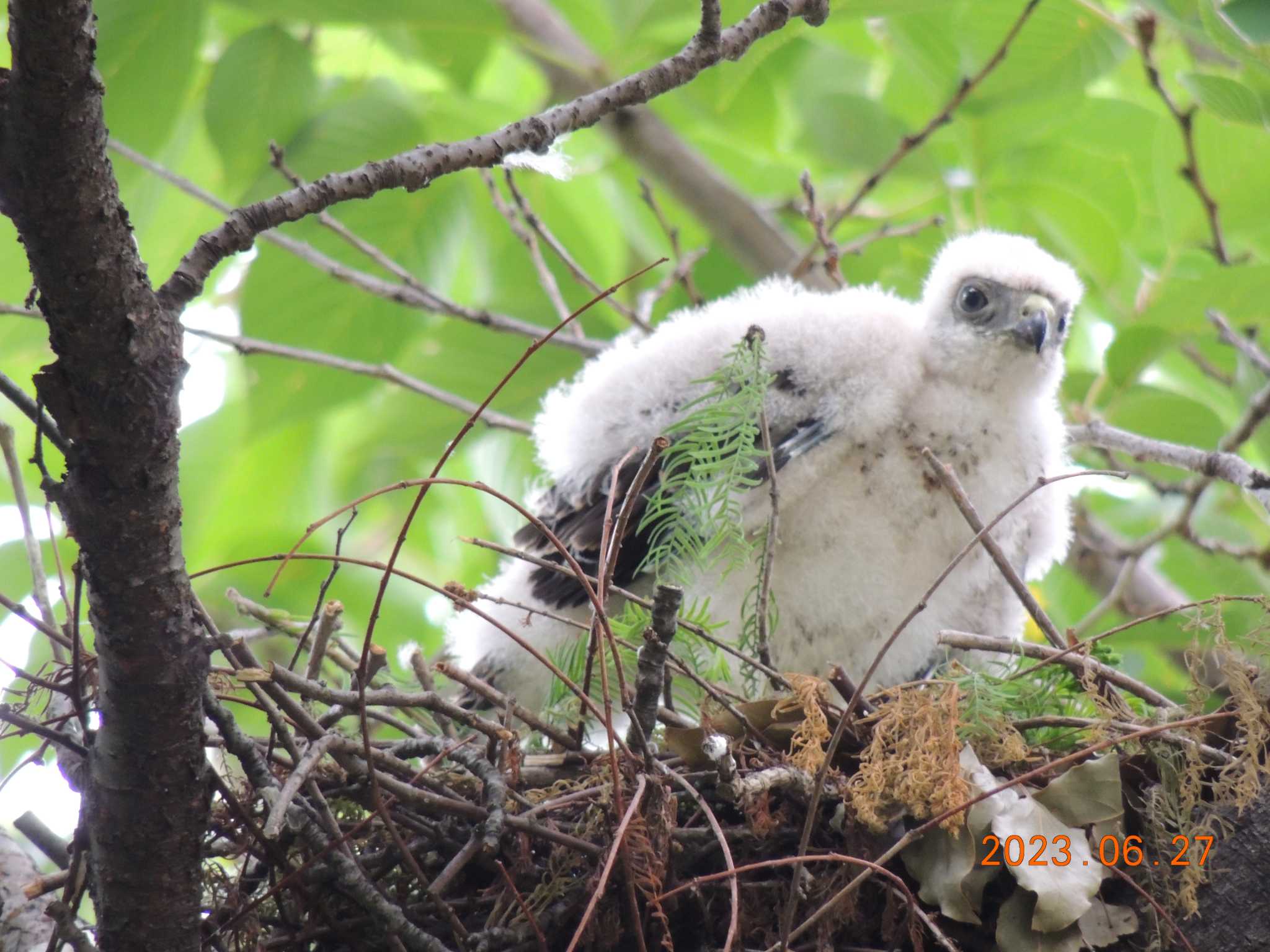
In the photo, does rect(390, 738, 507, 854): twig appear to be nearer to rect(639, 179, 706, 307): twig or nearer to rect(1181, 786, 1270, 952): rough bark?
rect(1181, 786, 1270, 952): rough bark

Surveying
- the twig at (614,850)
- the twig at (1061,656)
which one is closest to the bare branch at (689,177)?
the twig at (1061,656)

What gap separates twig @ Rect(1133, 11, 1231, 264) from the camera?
349 centimetres

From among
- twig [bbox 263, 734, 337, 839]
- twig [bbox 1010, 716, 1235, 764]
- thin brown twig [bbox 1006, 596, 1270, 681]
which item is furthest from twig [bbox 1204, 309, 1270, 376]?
twig [bbox 263, 734, 337, 839]

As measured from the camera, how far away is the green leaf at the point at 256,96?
376 cm

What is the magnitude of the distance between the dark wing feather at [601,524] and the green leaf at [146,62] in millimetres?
1622

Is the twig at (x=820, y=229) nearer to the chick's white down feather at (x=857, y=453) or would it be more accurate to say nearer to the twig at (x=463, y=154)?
the chick's white down feather at (x=857, y=453)

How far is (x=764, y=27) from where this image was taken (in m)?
1.92

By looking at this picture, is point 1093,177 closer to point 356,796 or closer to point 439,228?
point 439,228

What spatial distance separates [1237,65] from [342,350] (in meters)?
3.66

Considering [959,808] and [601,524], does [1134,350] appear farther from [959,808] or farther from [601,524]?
[959,808]

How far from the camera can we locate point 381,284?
146 inches

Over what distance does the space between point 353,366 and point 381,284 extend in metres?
0.30

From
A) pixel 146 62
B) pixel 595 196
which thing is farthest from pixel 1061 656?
pixel 595 196

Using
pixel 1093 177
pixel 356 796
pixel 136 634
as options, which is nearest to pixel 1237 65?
pixel 1093 177
